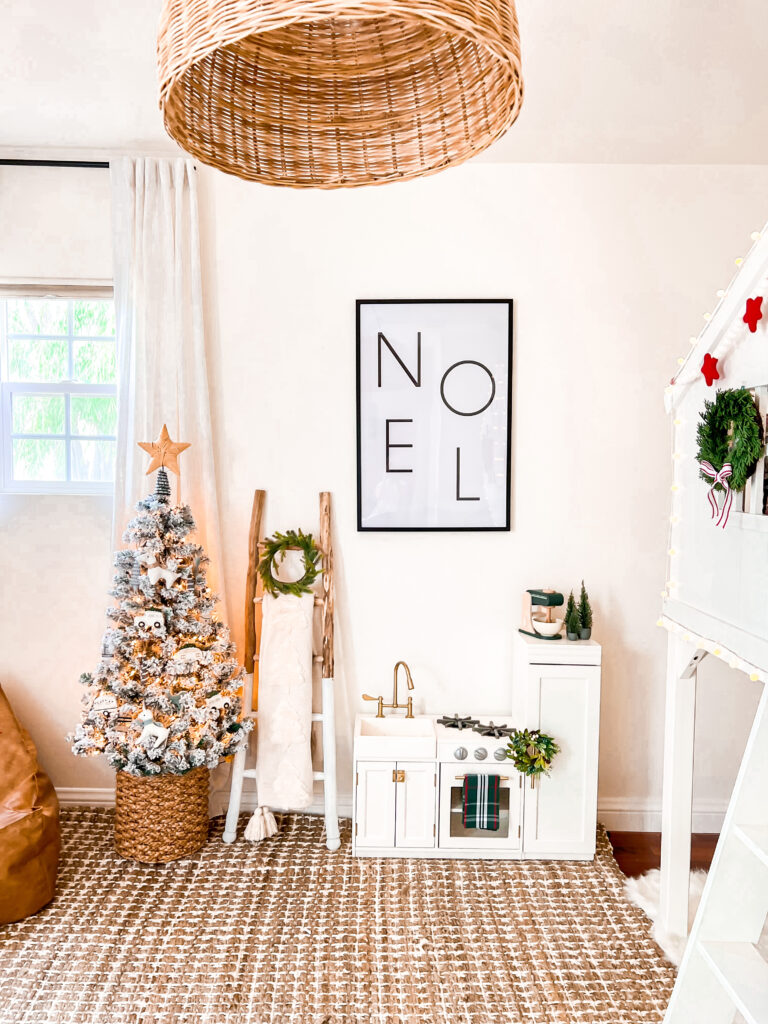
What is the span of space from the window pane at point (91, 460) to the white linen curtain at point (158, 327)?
8.4 inches

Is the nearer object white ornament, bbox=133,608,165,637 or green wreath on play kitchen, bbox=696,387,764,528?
green wreath on play kitchen, bbox=696,387,764,528

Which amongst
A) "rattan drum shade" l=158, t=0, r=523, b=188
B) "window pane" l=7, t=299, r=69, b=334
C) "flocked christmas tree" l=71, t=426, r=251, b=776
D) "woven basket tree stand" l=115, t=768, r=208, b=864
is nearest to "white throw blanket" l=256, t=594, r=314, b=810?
"flocked christmas tree" l=71, t=426, r=251, b=776

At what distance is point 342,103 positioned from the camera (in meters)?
1.24

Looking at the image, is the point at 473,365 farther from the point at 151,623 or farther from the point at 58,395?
the point at 58,395

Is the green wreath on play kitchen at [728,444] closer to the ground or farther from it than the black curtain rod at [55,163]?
closer to the ground

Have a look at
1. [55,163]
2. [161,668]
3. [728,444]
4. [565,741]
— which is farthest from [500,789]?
[55,163]

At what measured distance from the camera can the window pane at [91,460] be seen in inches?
127

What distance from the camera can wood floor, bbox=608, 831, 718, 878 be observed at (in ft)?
9.32

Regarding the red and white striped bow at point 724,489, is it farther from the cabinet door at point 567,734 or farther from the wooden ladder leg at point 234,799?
the wooden ladder leg at point 234,799

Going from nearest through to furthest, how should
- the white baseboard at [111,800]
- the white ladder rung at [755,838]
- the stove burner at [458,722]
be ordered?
1. the white ladder rung at [755,838]
2. the stove burner at [458,722]
3. the white baseboard at [111,800]

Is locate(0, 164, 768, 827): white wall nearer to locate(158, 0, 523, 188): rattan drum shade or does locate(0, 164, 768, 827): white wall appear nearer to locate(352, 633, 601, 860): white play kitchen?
locate(352, 633, 601, 860): white play kitchen

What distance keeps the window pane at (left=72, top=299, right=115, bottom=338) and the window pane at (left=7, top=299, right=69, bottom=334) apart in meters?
0.05

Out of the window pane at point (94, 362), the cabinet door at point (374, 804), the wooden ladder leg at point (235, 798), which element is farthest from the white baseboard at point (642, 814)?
the window pane at point (94, 362)

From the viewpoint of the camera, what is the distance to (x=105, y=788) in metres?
3.23
